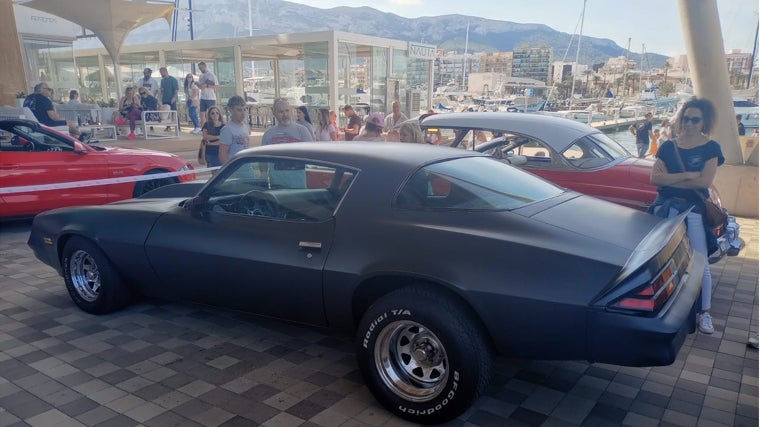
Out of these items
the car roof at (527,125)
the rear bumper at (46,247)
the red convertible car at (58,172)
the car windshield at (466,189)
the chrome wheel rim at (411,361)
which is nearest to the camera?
the chrome wheel rim at (411,361)

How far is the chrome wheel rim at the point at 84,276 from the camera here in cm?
424

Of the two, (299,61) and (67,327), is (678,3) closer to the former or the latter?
(67,327)

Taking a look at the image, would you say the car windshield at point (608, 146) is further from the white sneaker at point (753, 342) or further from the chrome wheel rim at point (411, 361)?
the chrome wheel rim at point (411, 361)

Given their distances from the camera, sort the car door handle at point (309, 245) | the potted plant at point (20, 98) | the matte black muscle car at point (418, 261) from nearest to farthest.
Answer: the matte black muscle car at point (418, 261)
the car door handle at point (309, 245)
the potted plant at point (20, 98)

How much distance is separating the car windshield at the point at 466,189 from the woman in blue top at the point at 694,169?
4.15 ft

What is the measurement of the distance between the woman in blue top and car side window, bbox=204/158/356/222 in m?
2.66

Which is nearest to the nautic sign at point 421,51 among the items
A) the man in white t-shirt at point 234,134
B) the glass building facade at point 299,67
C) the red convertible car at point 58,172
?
the glass building facade at point 299,67

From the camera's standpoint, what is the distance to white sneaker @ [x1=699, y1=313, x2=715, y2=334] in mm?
4012

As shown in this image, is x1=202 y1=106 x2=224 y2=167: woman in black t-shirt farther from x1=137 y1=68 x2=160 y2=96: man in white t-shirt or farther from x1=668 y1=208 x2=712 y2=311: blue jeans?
x1=137 y1=68 x2=160 y2=96: man in white t-shirt

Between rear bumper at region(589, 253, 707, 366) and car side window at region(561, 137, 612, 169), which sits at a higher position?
car side window at region(561, 137, 612, 169)

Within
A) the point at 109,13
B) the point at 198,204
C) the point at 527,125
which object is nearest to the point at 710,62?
the point at 527,125

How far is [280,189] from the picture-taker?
141 inches

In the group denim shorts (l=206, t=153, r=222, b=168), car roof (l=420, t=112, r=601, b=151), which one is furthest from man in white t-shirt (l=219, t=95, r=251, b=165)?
car roof (l=420, t=112, r=601, b=151)

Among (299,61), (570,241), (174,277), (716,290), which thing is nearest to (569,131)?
(716,290)
